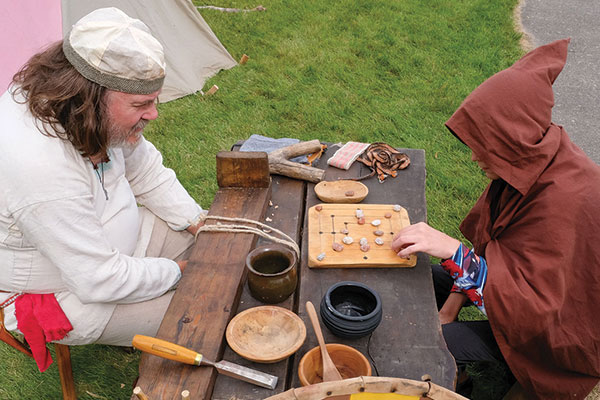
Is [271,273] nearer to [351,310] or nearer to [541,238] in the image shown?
[351,310]

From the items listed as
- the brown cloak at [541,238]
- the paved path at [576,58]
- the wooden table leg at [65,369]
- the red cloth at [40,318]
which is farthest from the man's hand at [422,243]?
the paved path at [576,58]

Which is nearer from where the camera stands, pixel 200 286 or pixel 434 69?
pixel 200 286

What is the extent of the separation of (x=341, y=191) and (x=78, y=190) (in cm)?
123

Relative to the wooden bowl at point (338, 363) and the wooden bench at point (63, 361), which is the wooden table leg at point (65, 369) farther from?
the wooden bowl at point (338, 363)

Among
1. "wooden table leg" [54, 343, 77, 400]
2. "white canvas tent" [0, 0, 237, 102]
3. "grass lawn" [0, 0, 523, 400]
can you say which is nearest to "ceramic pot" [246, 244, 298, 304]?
"wooden table leg" [54, 343, 77, 400]

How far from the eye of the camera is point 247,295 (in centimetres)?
193

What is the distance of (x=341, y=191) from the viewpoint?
2.44 meters

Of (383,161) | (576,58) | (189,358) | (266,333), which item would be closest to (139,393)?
(189,358)

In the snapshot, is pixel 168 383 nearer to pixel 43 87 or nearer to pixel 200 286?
pixel 200 286

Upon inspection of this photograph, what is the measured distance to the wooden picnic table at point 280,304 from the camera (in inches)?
62.9

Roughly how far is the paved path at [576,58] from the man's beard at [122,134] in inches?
179

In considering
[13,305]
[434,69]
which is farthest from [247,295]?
[434,69]

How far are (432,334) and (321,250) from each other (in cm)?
57

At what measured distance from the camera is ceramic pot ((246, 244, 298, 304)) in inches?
70.6
